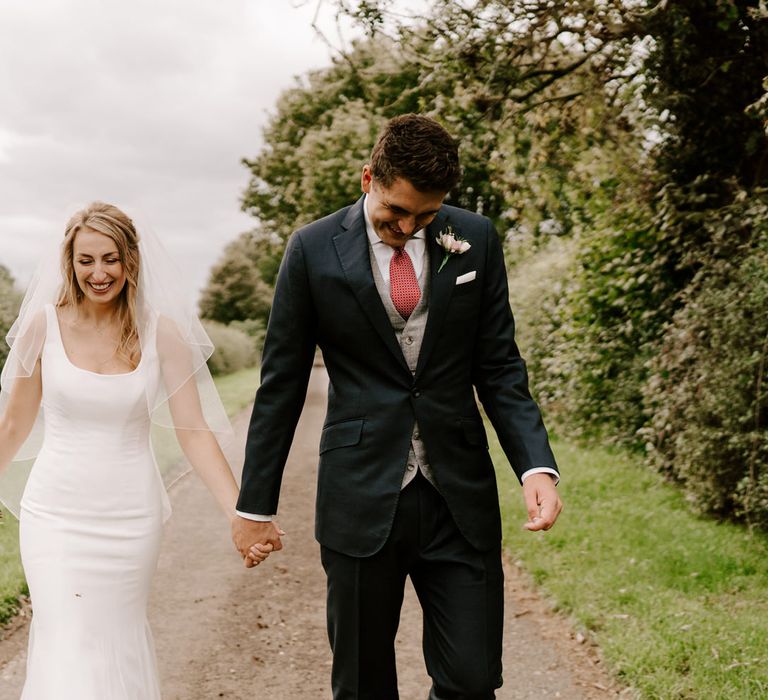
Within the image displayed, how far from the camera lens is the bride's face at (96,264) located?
356 cm

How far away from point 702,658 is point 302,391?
8.66 feet

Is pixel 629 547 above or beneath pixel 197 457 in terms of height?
beneath

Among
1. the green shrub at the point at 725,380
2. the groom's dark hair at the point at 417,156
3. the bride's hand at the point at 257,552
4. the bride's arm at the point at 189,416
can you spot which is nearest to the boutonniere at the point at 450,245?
the groom's dark hair at the point at 417,156


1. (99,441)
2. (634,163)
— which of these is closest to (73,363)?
(99,441)

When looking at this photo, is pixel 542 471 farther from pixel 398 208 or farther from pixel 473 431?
pixel 398 208

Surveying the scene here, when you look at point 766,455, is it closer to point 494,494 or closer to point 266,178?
point 494,494

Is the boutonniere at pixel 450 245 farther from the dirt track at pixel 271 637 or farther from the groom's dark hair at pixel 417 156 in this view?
the dirt track at pixel 271 637

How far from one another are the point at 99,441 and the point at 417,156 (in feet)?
5.51

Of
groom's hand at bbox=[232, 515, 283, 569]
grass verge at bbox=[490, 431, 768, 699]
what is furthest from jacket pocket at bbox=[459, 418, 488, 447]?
grass verge at bbox=[490, 431, 768, 699]

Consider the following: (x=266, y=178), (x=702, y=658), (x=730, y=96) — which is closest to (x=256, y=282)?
(x=266, y=178)

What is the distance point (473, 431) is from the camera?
120 inches

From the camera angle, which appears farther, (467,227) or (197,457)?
(197,457)

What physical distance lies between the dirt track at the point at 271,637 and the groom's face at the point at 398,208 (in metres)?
2.64

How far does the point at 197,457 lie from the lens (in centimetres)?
376
